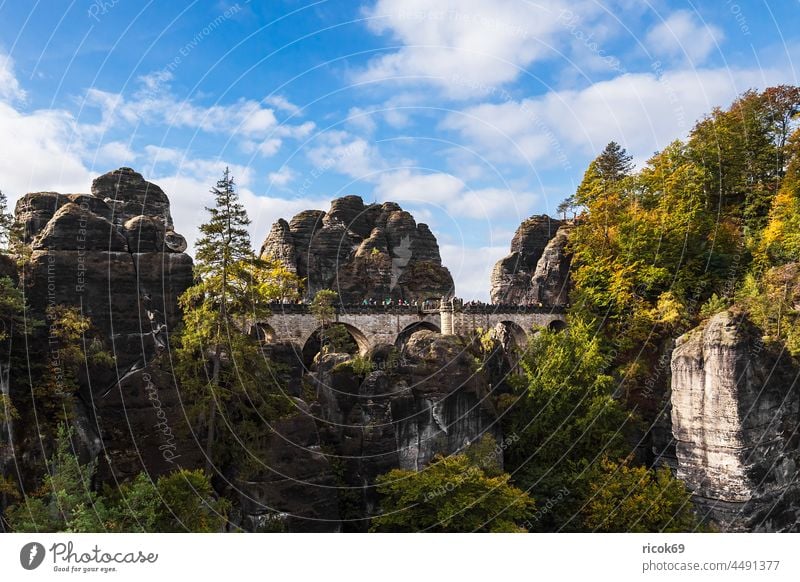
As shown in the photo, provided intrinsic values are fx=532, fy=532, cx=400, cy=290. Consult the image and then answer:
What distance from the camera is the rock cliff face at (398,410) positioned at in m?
24.1

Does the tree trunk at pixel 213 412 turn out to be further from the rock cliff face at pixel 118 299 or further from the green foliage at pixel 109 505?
the green foliage at pixel 109 505

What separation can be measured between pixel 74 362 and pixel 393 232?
37162 millimetres

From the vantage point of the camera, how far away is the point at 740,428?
24.8 m

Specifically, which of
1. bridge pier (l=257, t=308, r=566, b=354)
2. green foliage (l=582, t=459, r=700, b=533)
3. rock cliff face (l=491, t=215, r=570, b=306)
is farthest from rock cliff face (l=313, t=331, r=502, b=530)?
rock cliff face (l=491, t=215, r=570, b=306)

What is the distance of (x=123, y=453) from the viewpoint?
17.5m

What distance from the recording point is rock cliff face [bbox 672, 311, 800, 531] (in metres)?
24.8

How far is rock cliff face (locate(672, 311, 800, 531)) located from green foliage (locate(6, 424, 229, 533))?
22.1 meters

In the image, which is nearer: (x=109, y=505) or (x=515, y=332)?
(x=109, y=505)

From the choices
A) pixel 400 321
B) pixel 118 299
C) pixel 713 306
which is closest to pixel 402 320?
pixel 400 321

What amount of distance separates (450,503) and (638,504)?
30.6 ft

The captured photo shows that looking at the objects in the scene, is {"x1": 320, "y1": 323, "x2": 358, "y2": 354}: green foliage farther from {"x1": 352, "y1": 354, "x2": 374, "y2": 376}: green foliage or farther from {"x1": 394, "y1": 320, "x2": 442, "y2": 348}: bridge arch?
{"x1": 352, "y1": 354, "x2": 374, "y2": 376}: green foliage

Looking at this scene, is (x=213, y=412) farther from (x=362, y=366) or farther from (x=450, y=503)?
(x=450, y=503)

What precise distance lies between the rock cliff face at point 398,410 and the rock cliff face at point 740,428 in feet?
32.1

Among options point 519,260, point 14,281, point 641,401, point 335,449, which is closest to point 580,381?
point 641,401
